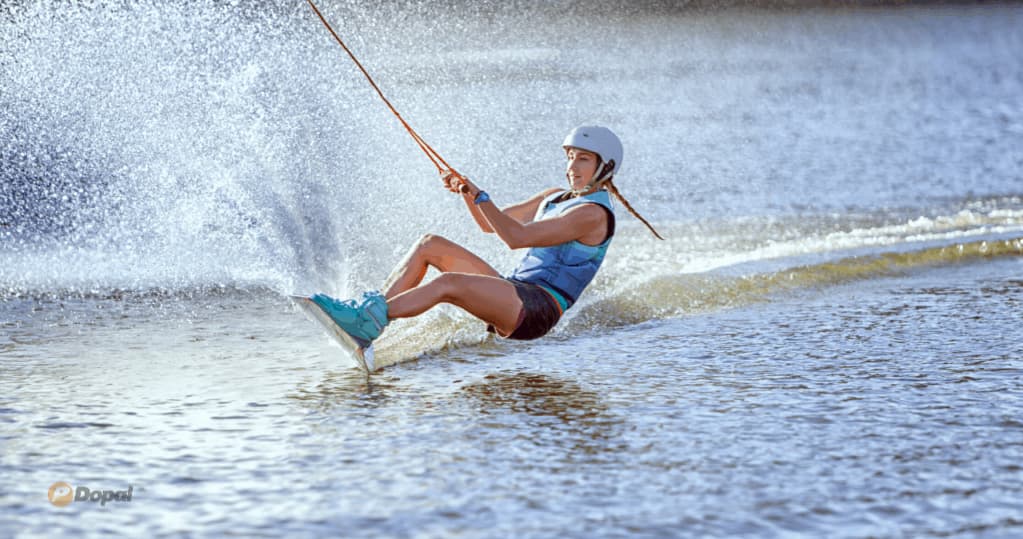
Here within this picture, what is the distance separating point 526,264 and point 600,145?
2.13ft

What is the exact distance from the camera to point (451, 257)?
6070 mm

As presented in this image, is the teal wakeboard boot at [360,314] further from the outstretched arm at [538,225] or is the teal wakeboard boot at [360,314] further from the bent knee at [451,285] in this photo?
the outstretched arm at [538,225]

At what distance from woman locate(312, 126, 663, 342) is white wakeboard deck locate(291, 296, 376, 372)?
0.12 ft

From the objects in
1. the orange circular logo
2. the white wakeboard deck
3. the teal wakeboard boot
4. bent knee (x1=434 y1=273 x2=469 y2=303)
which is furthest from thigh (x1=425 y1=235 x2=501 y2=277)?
the orange circular logo

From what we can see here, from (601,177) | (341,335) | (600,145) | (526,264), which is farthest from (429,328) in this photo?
(600,145)

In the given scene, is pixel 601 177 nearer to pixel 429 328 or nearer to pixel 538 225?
pixel 538 225

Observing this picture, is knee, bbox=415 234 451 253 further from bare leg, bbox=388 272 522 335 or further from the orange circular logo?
the orange circular logo

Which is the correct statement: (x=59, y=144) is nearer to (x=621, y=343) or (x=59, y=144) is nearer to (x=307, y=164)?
(x=307, y=164)

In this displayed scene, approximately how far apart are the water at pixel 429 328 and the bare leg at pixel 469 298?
0.28 meters

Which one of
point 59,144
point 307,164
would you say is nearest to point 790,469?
point 307,164

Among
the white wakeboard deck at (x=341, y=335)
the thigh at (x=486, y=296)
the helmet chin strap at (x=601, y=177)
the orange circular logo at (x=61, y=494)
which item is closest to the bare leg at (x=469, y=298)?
the thigh at (x=486, y=296)

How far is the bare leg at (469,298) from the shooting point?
222 inches

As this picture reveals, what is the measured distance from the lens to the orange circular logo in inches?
Result: 157

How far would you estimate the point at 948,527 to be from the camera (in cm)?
379
